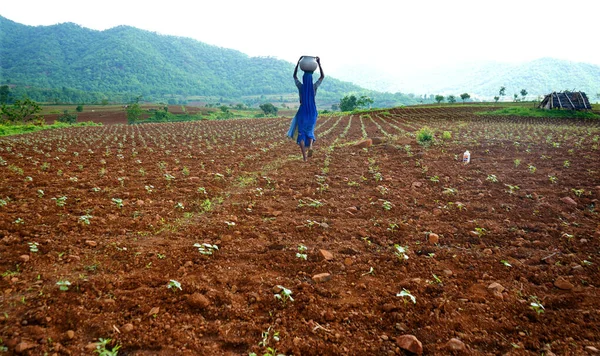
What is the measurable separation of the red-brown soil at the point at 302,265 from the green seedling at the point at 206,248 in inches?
3.5

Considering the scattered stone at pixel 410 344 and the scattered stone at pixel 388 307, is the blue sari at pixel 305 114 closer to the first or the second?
the scattered stone at pixel 388 307

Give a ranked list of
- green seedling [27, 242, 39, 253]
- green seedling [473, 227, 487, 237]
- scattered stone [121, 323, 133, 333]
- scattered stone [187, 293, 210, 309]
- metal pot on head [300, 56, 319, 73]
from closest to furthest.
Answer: scattered stone [121, 323, 133, 333], scattered stone [187, 293, 210, 309], green seedling [27, 242, 39, 253], green seedling [473, 227, 487, 237], metal pot on head [300, 56, 319, 73]

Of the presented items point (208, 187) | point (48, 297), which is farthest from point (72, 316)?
point (208, 187)

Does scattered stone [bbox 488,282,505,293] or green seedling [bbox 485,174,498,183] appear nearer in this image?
scattered stone [bbox 488,282,505,293]

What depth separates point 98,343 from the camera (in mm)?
2146

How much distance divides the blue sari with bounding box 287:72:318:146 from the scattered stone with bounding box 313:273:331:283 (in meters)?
4.62

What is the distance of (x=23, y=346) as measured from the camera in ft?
6.73

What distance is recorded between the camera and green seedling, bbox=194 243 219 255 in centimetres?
348

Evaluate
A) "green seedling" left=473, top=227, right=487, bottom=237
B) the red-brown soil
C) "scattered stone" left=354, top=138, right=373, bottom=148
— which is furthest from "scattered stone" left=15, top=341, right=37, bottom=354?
"scattered stone" left=354, top=138, right=373, bottom=148

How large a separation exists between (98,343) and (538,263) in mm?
4219

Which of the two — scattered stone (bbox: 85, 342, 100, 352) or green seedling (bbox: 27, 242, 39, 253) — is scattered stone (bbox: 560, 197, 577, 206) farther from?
green seedling (bbox: 27, 242, 39, 253)

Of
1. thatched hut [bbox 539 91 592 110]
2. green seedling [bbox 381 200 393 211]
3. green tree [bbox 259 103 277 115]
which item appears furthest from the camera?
green tree [bbox 259 103 277 115]

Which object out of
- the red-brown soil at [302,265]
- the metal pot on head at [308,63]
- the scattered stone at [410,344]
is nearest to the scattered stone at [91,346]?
the red-brown soil at [302,265]

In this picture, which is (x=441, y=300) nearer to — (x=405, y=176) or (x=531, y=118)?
(x=405, y=176)
